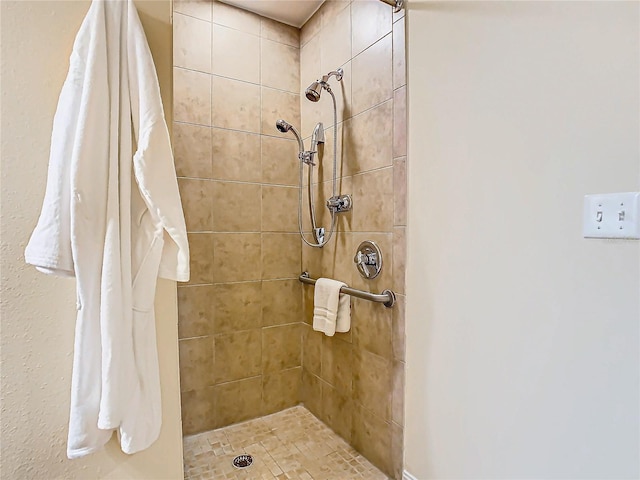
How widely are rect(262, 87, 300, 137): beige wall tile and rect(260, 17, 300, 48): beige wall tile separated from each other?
32cm

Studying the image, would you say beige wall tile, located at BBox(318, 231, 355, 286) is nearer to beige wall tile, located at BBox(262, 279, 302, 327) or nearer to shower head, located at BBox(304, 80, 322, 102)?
beige wall tile, located at BBox(262, 279, 302, 327)

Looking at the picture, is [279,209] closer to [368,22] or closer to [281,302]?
[281,302]

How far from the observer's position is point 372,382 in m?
1.64

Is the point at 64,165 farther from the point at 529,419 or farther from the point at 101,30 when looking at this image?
the point at 529,419

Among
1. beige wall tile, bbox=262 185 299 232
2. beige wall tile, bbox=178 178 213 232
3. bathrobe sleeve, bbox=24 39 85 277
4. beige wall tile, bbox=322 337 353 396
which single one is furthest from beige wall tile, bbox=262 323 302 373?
bathrobe sleeve, bbox=24 39 85 277

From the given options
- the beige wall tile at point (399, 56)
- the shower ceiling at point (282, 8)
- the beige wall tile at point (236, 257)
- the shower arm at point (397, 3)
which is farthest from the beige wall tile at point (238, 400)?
the shower ceiling at point (282, 8)

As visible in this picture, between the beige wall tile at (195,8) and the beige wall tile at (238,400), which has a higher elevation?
the beige wall tile at (195,8)

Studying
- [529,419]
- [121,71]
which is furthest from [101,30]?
[529,419]

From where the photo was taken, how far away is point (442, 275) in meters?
1.30

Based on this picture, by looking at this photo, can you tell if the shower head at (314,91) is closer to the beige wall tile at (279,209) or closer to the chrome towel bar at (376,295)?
the beige wall tile at (279,209)

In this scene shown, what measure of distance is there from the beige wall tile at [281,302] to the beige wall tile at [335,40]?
1307 millimetres

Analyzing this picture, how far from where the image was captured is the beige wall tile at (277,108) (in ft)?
6.84

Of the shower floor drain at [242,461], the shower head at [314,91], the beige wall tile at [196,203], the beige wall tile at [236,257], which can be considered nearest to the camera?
the shower floor drain at [242,461]

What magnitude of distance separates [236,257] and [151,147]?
1.22 metres
